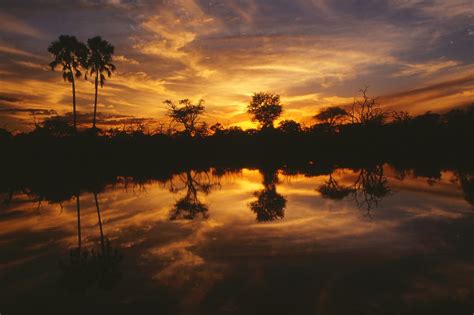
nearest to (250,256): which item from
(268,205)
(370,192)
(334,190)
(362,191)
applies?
(268,205)

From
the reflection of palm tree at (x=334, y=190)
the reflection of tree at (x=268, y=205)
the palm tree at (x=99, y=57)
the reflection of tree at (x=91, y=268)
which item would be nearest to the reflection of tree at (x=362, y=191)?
the reflection of palm tree at (x=334, y=190)

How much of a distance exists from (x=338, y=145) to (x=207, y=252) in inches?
2494

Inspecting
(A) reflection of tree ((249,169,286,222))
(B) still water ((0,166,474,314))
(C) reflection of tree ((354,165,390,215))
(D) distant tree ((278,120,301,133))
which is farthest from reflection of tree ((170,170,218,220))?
(D) distant tree ((278,120,301,133))

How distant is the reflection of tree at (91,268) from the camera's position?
7634mm

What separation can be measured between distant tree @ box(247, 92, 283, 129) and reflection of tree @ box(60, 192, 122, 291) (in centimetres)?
7403

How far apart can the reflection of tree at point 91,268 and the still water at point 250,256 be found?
0.12 feet

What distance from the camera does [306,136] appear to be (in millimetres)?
73688

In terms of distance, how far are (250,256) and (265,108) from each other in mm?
75543

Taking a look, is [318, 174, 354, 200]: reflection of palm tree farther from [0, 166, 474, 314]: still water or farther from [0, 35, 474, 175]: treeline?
[0, 35, 474, 175]: treeline

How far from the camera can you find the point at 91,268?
868cm

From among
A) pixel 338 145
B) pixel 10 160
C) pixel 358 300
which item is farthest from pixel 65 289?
pixel 338 145

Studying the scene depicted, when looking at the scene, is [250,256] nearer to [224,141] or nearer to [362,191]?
[362,191]

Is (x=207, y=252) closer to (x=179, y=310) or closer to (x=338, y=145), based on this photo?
(x=179, y=310)

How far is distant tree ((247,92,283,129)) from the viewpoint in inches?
3263
